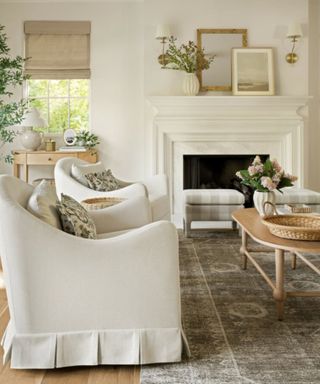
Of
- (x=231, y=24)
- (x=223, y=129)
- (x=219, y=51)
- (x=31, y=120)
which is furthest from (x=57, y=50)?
(x=223, y=129)

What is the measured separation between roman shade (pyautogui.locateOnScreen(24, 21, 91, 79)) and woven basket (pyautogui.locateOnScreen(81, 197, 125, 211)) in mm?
3050

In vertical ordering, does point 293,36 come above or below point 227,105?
above

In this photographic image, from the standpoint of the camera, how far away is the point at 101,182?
4023 mm

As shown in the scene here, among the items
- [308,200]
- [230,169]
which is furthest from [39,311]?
[230,169]

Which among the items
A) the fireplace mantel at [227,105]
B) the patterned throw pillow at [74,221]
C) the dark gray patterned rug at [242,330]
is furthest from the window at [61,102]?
the patterned throw pillow at [74,221]

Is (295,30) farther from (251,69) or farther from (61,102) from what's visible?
(61,102)

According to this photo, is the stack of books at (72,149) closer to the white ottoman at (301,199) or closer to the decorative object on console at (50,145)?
the decorative object on console at (50,145)

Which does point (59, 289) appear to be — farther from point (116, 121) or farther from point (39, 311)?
point (116, 121)

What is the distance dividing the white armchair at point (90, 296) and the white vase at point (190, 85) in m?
3.84

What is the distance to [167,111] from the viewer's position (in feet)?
18.5

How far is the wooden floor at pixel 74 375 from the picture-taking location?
75.1 inches

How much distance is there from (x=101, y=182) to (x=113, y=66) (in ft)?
8.74

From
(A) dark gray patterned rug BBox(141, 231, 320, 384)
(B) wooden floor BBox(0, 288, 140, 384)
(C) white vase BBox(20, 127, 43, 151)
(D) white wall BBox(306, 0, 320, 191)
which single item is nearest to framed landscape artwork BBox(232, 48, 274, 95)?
(D) white wall BBox(306, 0, 320, 191)

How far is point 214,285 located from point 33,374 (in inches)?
59.2
